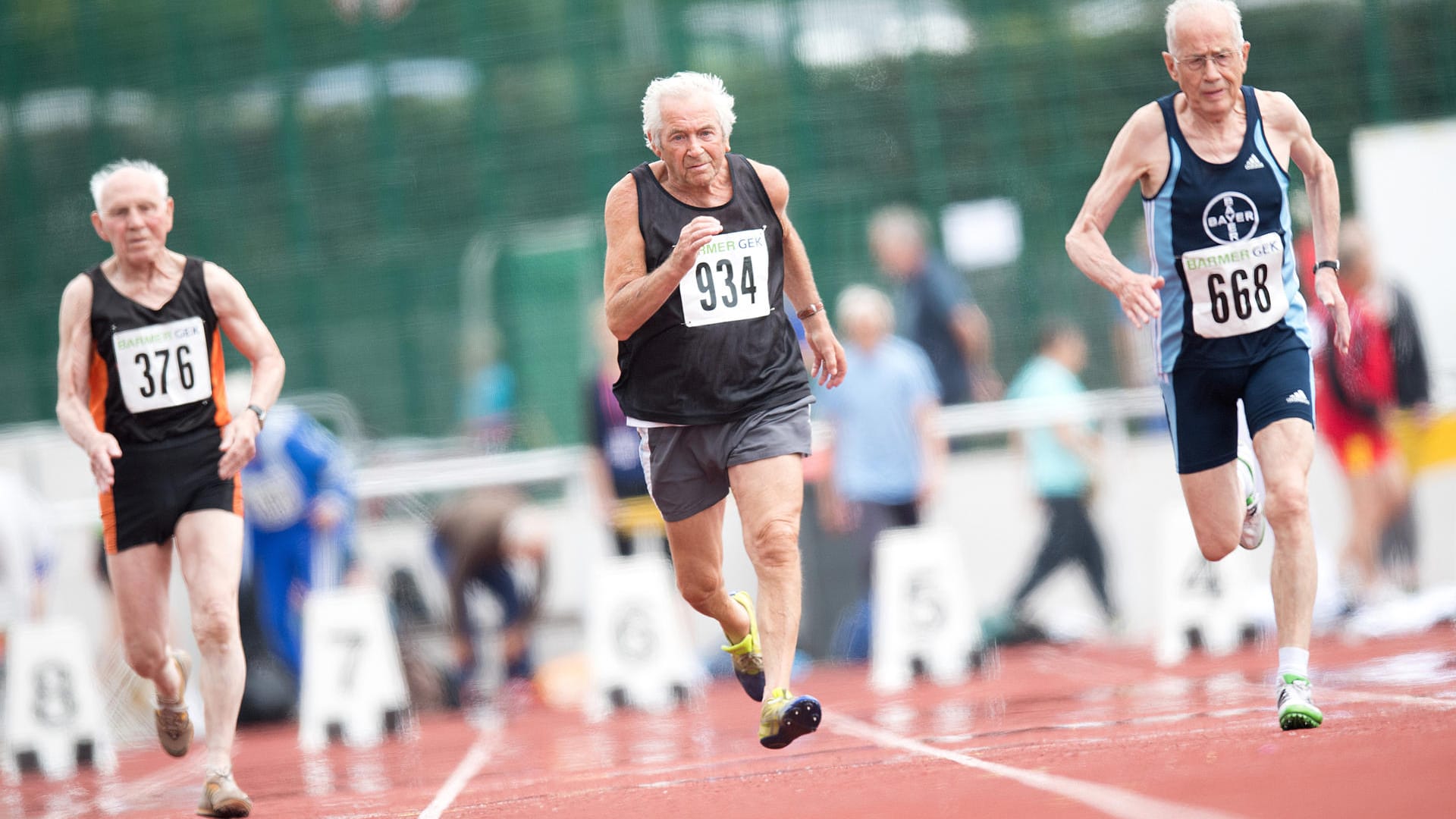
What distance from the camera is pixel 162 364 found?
7242 millimetres

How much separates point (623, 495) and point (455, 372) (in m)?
5.89

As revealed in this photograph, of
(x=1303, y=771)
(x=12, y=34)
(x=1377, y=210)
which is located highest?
(x=12, y=34)

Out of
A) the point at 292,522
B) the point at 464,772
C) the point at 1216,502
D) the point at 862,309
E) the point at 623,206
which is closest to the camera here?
the point at 623,206

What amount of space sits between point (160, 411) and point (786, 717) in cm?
291

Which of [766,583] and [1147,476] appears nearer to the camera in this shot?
[766,583]

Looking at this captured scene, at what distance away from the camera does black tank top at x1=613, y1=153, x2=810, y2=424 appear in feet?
21.5

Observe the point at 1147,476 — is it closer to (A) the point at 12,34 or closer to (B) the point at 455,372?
(B) the point at 455,372

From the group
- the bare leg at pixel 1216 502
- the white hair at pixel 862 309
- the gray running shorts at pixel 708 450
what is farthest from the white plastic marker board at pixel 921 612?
the gray running shorts at pixel 708 450

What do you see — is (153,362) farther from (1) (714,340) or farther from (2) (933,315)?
(2) (933,315)

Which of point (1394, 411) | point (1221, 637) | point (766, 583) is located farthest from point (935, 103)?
point (766, 583)

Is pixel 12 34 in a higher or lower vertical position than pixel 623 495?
higher

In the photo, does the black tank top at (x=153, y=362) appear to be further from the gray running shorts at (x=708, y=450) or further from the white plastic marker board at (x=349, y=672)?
the white plastic marker board at (x=349, y=672)

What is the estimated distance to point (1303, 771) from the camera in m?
5.29

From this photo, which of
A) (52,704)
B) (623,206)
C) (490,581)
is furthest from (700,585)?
(52,704)
